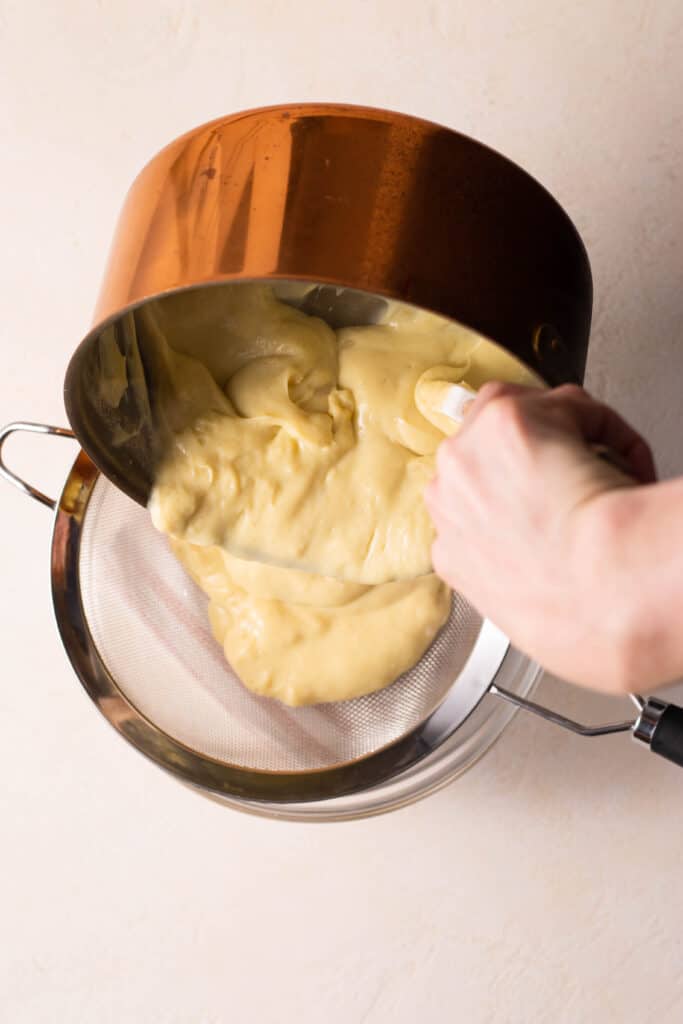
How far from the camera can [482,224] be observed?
2.15 feet

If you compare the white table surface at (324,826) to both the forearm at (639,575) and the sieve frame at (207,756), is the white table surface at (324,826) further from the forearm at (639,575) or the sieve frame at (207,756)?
the forearm at (639,575)

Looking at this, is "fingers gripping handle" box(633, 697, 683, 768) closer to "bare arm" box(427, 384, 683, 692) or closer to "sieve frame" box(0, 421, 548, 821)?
"sieve frame" box(0, 421, 548, 821)

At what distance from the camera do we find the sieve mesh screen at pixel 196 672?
1.04 meters

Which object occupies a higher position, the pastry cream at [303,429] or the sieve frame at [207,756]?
the pastry cream at [303,429]

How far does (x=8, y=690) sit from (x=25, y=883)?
21 cm

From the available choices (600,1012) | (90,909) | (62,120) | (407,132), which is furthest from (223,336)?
(600,1012)

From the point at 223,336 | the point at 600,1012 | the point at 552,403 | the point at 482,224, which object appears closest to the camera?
the point at 552,403

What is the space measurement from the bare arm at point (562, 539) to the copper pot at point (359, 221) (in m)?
0.11

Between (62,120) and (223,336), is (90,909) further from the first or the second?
(62,120)

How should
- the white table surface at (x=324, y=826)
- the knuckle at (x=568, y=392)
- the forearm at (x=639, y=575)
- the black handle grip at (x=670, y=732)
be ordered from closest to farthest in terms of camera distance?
the forearm at (x=639, y=575) → the knuckle at (x=568, y=392) → the black handle grip at (x=670, y=732) → the white table surface at (x=324, y=826)

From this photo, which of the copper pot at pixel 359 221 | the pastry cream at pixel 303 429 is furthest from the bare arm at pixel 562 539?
the pastry cream at pixel 303 429

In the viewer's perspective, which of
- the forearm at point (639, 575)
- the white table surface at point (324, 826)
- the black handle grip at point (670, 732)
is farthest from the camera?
the white table surface at point (324, 826)

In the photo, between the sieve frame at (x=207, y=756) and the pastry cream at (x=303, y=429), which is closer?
the pastry cream at (x=303, y=429)

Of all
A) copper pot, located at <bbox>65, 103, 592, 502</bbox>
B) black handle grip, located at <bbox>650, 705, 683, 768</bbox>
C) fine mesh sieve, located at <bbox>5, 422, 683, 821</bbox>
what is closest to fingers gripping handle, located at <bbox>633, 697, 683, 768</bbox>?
black handle grip, located at <bbox>650, 705, 683, 768</bbox>
